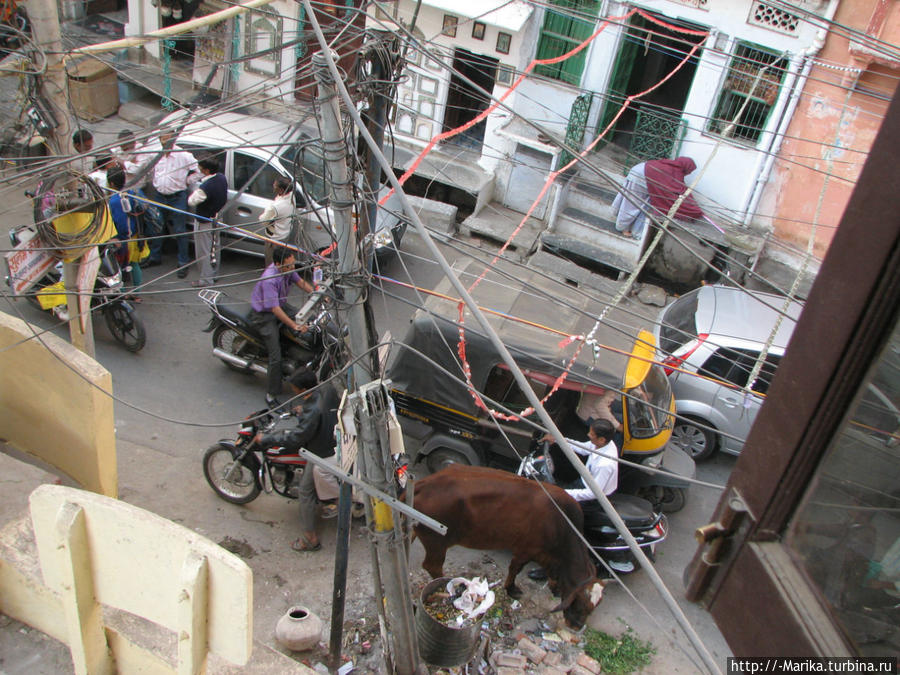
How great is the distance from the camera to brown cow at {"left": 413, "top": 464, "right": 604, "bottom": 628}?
19.7 ft

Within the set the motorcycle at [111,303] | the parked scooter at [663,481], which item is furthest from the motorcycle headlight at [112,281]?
the parked scooter at [663,481]

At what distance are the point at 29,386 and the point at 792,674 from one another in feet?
17.1

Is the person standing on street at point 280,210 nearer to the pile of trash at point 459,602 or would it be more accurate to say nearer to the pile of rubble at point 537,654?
the pile of trash at point 459,602

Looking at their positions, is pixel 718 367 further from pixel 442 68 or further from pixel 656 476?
pixel 442 68

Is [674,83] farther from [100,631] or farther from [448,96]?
[100,631]

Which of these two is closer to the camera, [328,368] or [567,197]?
[328,368]

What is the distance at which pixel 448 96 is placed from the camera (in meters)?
13.1

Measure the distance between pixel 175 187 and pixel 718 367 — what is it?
22.9ft

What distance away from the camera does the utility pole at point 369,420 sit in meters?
3.75

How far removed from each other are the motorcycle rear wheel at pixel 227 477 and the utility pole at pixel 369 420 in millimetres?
2279

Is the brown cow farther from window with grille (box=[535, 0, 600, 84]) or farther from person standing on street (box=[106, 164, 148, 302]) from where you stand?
window with grille (box=[535, 0, 600, 84])

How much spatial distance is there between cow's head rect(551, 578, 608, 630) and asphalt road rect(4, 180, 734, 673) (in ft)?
0.84

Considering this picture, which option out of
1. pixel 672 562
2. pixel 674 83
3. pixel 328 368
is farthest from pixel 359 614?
pixel 674 83

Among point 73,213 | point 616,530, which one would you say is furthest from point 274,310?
point 616,530
